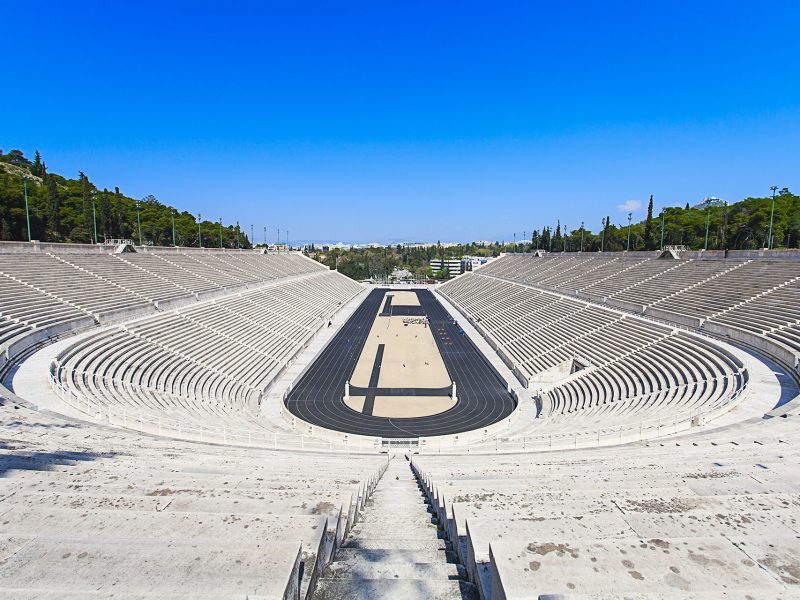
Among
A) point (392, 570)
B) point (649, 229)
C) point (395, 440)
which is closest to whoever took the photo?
point (392, 570)

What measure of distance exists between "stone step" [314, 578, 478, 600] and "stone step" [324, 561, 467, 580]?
117 mm

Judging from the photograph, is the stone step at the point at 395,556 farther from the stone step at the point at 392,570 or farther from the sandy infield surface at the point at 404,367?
the sandy infield surface at the point at 404,367

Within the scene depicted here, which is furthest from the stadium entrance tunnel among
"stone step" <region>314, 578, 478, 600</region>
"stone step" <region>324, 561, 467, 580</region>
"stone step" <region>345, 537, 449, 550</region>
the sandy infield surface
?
Result: "stone step" <region>314, 578, 478, 600</region>

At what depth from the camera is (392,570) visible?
3.74 metres

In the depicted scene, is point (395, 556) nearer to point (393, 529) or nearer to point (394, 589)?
point (394, 589)

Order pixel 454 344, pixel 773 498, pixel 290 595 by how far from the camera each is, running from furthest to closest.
A: pixel 454 344 < pixel 773 498 < pixel 290 595

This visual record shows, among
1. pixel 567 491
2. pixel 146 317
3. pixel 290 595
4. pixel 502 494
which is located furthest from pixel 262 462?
pixel 146 317

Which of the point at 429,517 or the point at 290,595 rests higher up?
the point at 290,595

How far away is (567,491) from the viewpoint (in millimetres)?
5910

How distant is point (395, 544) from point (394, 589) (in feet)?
5.59

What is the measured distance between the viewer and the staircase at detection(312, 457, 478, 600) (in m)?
3.30

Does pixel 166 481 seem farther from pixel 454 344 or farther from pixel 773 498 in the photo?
pixel 454 344

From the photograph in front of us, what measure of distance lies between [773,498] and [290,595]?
18.3 ft

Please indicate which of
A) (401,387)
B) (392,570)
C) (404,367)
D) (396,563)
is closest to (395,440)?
(401,387)
